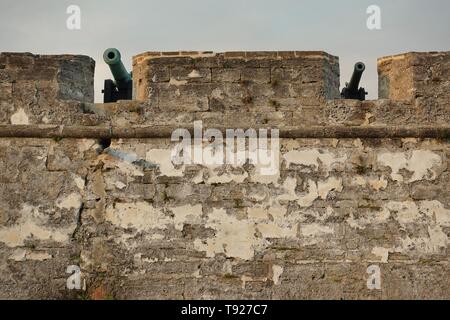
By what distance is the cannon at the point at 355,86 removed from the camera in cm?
577

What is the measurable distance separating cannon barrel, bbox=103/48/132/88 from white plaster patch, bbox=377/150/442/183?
2.60 m

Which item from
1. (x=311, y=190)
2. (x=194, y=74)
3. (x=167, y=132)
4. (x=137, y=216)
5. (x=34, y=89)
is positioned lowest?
(x=137, y=216)

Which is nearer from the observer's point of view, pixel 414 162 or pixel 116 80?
pixel 414 162

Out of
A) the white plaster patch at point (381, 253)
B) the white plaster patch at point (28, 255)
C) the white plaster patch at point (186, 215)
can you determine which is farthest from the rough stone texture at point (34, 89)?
the white plaster patch at point (381, 253)

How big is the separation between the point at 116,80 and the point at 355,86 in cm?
281

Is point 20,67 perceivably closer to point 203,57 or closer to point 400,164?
point 203,57

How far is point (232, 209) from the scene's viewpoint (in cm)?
492

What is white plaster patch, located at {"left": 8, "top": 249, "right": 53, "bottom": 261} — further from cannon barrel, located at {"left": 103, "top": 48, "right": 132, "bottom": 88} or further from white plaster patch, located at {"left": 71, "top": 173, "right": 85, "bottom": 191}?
cannon barrel, located at {"left": 103, "top": 48, "right": 132, "bottom": 88}

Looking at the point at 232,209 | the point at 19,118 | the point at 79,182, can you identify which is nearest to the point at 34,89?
the point at 19,118

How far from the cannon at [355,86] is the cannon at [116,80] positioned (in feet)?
7.93

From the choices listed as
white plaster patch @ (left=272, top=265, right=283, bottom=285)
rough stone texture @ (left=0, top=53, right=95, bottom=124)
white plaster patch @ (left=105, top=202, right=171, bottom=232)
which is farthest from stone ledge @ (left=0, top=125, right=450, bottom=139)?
white plaster patch @ (left=272, top=265, right=283, bottom=285)

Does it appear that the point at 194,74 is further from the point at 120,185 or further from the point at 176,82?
the point at 120,185

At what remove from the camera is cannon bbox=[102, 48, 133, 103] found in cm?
527

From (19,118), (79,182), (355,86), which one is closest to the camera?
(79,182)
